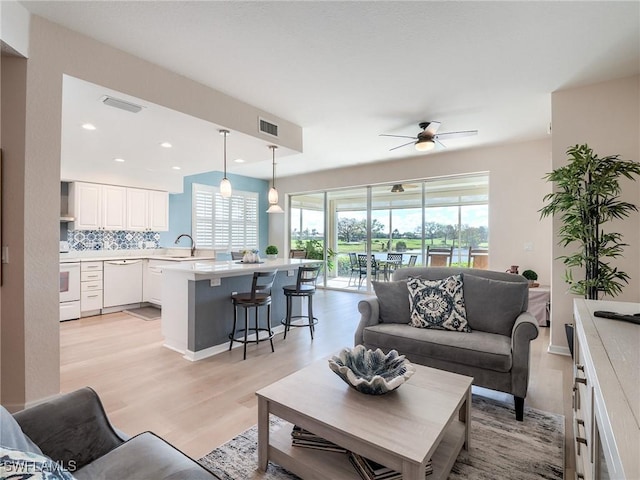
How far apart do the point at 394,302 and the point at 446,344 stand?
663mm

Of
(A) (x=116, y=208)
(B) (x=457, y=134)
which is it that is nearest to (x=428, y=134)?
(B) (x=457, y=134)

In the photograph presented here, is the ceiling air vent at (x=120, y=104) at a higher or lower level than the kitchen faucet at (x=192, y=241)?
higher

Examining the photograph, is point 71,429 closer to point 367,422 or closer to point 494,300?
point 367,422

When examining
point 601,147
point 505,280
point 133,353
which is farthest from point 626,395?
point 133,353

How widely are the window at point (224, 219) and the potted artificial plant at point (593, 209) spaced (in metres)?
6.47

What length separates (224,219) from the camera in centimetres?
783

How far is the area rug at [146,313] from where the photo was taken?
16.8ft

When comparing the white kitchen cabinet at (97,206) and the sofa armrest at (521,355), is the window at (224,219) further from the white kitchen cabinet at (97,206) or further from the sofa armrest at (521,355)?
the sofa armrest at (521,355)

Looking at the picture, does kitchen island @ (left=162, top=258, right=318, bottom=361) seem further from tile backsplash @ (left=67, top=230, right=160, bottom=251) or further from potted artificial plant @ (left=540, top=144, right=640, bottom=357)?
potted artificial plant @ (left=540, top=144, right=640, bottom=357)

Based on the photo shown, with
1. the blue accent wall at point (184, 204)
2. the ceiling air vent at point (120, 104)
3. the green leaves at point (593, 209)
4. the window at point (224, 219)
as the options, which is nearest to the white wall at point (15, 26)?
the ceiling air vent at point (120, 104)

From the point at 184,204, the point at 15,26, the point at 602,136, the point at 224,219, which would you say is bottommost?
the point at 224,219

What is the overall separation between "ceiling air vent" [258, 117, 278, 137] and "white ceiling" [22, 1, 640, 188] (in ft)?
0.53

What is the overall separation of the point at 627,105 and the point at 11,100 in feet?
17.4

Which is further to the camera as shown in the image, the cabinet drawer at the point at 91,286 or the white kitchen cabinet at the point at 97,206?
the white kitchen cabinet at the point at 97,206
